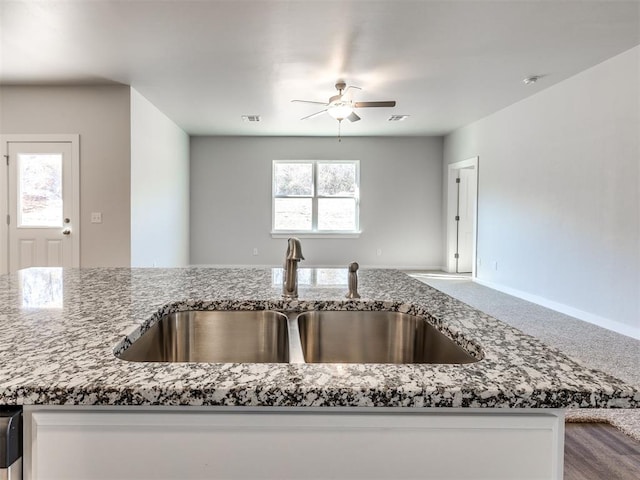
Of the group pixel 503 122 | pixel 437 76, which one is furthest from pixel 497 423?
pixel 503 122

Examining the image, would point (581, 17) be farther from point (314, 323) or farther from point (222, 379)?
point (222, 379)

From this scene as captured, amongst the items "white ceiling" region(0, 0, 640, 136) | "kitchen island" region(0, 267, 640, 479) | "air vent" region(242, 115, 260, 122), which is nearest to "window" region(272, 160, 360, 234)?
"air vent" region(242, 115, 260, 122)

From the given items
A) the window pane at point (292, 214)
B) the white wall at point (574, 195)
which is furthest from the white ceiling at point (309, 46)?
the window pane at point (292, 214)

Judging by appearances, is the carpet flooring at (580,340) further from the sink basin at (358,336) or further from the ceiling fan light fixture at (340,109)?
the ceiling fan light fixture at (340,109)

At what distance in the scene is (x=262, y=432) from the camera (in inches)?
Result: 22.9

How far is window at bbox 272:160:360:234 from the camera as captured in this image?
7.64 metres

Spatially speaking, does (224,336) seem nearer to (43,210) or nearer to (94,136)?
(94,136)

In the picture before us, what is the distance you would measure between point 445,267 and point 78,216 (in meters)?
6.06

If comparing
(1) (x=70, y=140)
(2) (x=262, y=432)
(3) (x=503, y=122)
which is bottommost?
(2) (x=262, y=432)

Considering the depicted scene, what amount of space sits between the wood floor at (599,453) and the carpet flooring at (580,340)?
0.23 feet

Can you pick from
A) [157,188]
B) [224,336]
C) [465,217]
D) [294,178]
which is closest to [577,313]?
[465,217]

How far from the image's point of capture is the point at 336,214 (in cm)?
770

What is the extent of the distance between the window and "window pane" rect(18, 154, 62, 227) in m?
3.75

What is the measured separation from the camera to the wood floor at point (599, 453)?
165 centimetres
